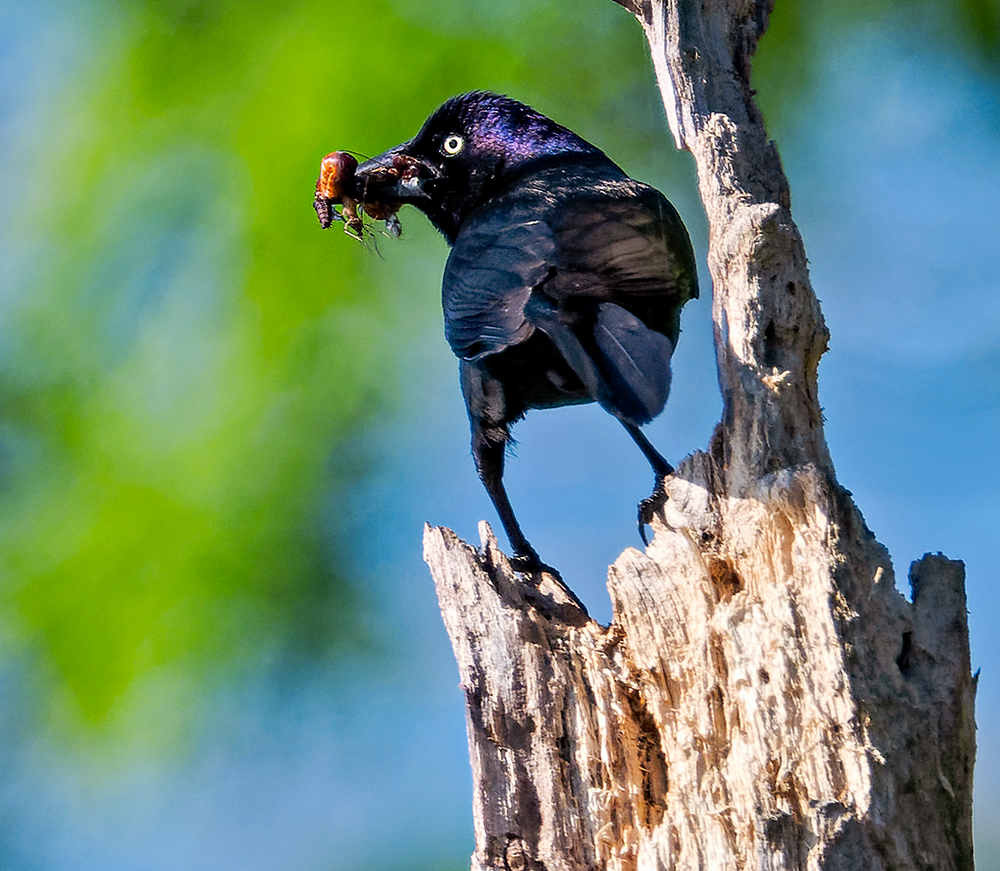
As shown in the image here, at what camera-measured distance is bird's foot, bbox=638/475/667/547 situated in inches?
71.2

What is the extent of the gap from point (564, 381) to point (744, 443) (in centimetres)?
42

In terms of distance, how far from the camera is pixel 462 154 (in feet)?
7.18

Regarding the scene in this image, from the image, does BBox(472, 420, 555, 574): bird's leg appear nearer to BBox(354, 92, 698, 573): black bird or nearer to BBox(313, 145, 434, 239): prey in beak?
BBox(354, 92, 698, 573): black bird

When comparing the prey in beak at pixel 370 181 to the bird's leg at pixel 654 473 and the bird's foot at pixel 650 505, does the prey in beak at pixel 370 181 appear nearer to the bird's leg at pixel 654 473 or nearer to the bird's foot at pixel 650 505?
the bird's leg at pixel 654 473

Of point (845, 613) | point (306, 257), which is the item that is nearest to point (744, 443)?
point (845, 613)

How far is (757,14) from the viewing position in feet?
6.85

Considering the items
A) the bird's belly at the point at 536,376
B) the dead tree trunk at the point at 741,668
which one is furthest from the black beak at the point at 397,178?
the dead tree trunk at the point at 741,668

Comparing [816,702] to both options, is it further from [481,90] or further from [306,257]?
[306,257]

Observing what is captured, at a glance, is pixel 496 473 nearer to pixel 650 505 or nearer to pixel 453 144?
pixel 650 505

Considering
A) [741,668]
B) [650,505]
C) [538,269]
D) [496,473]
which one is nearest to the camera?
[741,668]

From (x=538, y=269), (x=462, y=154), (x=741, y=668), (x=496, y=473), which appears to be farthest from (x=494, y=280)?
(x=741, y=668)

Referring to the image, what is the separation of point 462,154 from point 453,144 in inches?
1.2

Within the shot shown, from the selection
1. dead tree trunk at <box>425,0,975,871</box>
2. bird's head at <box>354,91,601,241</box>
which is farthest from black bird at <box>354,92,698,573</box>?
dead tree trunk at <box>425,0,975,871</box>

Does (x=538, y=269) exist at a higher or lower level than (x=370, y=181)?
lower
